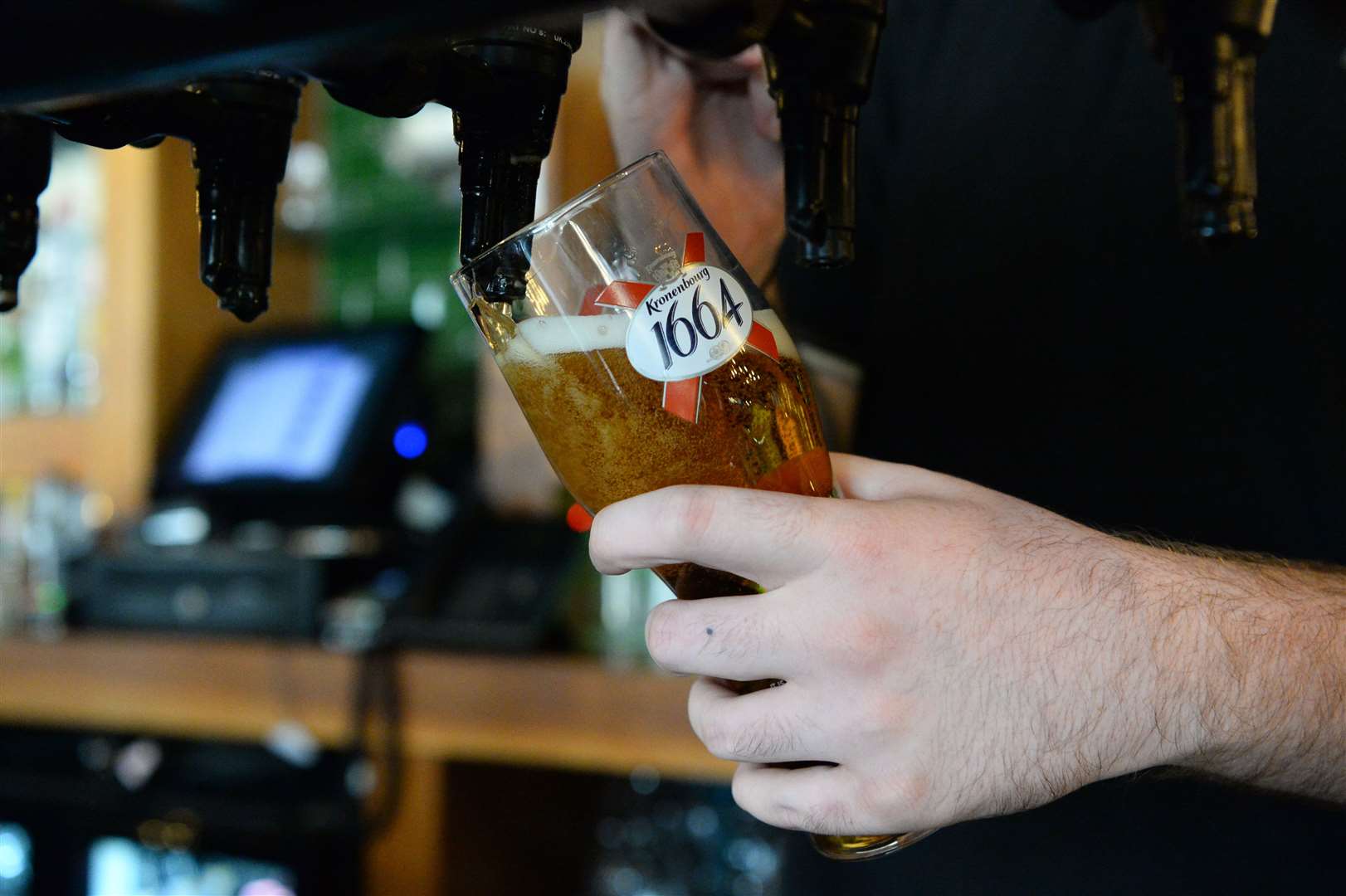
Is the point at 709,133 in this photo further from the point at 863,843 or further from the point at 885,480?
the point at 863,843

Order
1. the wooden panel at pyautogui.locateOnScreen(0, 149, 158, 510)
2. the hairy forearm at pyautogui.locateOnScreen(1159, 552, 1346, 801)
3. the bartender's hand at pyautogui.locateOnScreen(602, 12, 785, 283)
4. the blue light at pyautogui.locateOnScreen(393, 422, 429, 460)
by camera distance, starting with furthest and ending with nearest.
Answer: the wooden panel at pyautogui.locateOnScreen(0, 149, 158, 510) → the blue light at pyautogui.locateOnScreen(393, 422, 429, 460) → the bartender's hand at pyautogui.locateOnScreen(602, 12, 785, 283) → the hairy forearm at pyautogui.locateOnScreen(1159, 552, 1346, 801)

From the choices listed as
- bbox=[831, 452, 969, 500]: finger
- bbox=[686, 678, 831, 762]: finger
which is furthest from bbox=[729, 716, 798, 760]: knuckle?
bbox=[831, 452, 969, 500]: finger

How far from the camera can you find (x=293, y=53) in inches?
12.2

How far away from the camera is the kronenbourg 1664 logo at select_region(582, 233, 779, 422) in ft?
1.83

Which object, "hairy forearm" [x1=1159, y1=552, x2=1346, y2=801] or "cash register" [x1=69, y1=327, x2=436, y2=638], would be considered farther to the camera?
"cash register" [x1=69, y1=327, x2=436, y2=638]

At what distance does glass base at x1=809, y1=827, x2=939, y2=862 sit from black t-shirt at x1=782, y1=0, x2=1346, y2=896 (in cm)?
40

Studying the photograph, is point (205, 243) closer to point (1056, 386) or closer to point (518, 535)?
point (1056, 386)

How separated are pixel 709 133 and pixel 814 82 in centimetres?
45

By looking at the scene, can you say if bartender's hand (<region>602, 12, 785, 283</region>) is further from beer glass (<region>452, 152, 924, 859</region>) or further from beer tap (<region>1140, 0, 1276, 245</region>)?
beer tap (<region>1140, 0, 1276, 245</region>)

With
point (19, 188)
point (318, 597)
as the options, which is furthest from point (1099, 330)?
point (318, 597)

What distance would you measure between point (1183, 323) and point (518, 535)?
1260 millimetres

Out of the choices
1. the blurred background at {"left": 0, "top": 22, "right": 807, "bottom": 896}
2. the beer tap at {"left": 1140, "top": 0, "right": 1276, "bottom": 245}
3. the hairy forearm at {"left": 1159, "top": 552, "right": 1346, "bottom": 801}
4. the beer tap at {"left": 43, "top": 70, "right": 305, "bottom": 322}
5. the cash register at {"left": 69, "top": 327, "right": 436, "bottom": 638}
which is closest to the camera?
the beer tap at {"left": 1140, "top": 0, "right": 1276, "bottom": 245}

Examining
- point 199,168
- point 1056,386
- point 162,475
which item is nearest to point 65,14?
point 199,168

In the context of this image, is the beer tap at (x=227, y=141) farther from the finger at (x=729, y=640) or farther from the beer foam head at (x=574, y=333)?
the finger at (x=729, y=640)
